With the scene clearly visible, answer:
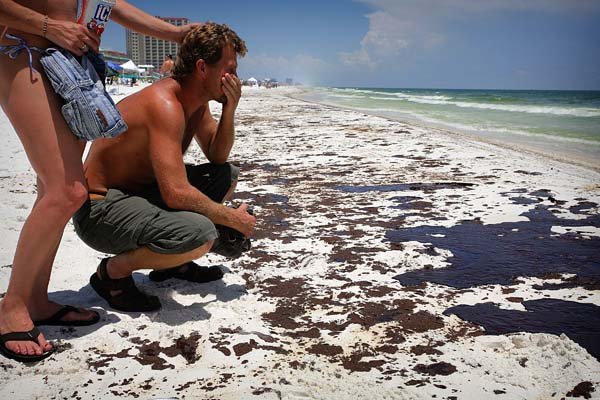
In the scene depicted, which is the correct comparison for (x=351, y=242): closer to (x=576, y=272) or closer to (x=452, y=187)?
(x=576, y=272)

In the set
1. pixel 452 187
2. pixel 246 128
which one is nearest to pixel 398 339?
pixel 452 187

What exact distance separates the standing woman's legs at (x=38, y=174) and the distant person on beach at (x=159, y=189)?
27cm

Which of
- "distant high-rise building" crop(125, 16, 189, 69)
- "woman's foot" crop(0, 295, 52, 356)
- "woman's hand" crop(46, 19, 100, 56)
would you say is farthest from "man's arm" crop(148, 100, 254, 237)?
"distant high-rise building" crop(125, 16, 189, 69)

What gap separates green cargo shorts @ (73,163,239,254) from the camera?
221 centimetres

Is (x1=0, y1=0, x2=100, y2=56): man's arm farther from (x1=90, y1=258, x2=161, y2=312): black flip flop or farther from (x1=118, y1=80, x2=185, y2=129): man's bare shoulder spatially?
(x1=90, y1=258, x2=161, y2=312): black flip flop

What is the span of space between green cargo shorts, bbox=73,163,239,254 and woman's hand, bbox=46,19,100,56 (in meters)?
0.73

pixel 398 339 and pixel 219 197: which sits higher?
pixel 219 197

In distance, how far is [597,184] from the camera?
5406mm

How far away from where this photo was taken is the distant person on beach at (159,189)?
2.20 m

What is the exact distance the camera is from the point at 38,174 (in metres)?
1.94

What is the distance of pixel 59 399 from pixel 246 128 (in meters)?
10.1

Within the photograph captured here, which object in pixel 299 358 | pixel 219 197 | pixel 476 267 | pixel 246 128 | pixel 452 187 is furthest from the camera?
pixel 246 128

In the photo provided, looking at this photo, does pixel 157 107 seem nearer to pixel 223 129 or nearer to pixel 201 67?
pixel 201 67

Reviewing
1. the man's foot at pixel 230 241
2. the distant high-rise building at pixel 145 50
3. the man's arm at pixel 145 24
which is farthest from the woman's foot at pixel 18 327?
the distant high-rise building at pixel 145 50
